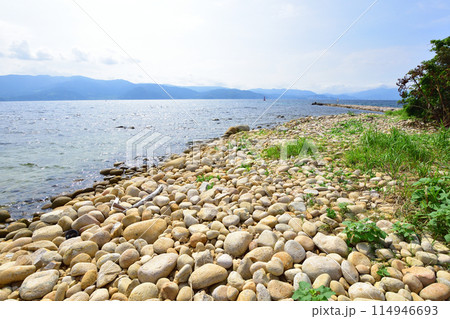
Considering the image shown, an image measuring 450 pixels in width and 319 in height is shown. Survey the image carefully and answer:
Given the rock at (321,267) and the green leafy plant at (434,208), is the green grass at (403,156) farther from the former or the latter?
the rock at (321,267)

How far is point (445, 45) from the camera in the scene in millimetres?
9602

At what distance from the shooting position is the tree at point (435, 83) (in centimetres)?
857

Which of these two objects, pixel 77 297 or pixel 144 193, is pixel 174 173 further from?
pixel 77 297

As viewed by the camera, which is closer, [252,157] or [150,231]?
Answer: [150,231]

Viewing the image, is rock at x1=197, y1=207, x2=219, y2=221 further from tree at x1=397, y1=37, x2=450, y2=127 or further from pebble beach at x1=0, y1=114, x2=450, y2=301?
tree at x1=397, y1=37, x2=450, y2=127

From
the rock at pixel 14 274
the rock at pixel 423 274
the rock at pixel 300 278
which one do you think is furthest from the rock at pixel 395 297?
the rock at pixel 14 274

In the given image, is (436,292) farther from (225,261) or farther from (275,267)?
(225,261)

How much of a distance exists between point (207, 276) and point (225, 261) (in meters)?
0.26

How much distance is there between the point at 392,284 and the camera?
182 cm

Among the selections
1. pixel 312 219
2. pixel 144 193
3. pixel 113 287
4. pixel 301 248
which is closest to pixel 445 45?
pixel 312 219

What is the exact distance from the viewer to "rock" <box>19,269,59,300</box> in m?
2.17

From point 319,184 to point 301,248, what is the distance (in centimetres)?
174

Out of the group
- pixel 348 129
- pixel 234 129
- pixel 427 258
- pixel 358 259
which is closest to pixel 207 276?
pixel 358 259

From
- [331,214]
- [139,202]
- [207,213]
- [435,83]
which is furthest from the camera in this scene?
[435,83]
